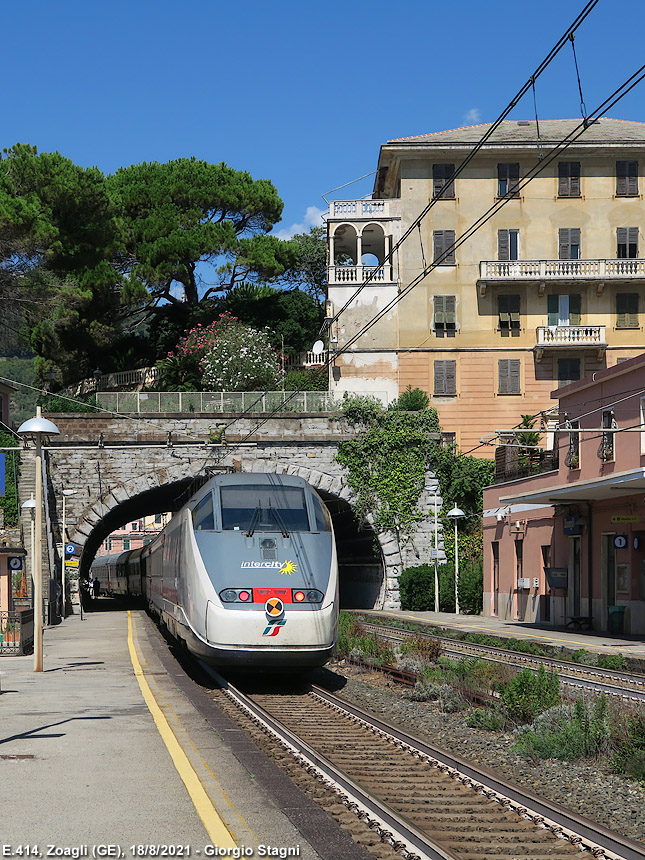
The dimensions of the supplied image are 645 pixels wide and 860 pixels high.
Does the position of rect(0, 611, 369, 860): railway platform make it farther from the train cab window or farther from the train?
the train cab window

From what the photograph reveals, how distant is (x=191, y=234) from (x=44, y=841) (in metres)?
49.8

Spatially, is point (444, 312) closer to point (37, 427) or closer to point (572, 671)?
point (572, 671)

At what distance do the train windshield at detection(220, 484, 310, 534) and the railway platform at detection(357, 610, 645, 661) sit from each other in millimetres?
6521

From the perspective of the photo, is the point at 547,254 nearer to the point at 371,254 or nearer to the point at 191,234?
the point at 371,254

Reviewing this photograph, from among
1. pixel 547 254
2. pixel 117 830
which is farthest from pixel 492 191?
pixel 117 830

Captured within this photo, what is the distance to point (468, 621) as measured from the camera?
31641mm

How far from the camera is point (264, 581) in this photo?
1469cm

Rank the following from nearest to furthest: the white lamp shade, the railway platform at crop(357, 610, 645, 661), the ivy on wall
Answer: the white lamp shade, the railway platform at crop(357, 610, 645, 661), the ivy on wall

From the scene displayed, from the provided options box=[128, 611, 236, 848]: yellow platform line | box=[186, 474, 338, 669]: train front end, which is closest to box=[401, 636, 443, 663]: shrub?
box=[186, 474, 338, 669]: train front end

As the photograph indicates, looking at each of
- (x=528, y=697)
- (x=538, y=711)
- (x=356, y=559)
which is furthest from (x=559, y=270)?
(x=538, y=711)

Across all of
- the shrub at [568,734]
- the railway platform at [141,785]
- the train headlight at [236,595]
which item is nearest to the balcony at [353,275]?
the train headlight at [236,595]

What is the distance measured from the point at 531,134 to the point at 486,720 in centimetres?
4127

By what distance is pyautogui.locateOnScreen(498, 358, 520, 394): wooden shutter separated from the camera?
152 ft

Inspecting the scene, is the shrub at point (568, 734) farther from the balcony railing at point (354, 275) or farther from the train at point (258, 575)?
the balcony railing at point (354, 275)
